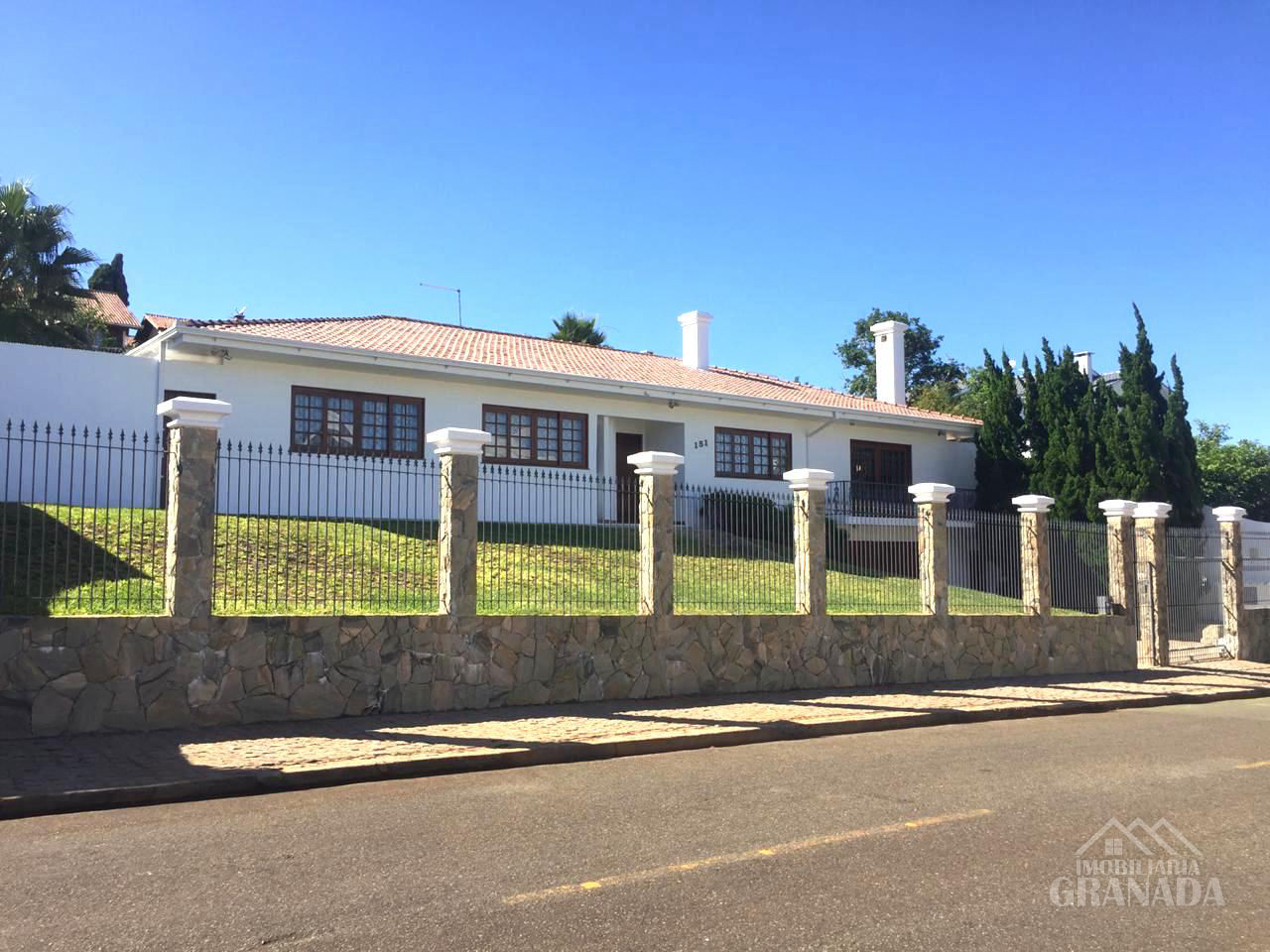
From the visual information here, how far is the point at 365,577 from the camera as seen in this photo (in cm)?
1318

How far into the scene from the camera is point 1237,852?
18.8 feet

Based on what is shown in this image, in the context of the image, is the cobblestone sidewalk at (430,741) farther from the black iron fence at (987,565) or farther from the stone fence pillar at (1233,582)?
the stone fence pillar at (1233,582)

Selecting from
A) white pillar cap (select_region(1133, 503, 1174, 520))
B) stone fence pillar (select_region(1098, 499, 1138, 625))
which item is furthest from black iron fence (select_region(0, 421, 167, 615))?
white pillar cap (select_region(1133, 503, 1174, 520))

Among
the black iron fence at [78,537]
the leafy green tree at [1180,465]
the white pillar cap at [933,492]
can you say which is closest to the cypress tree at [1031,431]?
the leafy green tree at [1180,465]

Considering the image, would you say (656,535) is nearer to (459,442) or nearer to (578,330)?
(459,442)

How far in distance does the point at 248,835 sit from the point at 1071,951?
436cm

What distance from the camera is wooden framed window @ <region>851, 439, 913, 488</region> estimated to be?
Result: 26125 mm

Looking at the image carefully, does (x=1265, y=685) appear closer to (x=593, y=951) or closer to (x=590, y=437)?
(x=590, y=437)

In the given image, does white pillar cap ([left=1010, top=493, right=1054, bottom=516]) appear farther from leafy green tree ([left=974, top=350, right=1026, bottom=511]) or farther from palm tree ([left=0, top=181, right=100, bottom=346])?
palm tree ([left=0, top=181, right=100, bottom=346])

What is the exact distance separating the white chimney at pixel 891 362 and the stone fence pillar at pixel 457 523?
21.0 m

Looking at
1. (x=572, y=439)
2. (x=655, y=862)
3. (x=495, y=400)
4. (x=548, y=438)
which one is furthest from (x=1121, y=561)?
(x=655, y=862)

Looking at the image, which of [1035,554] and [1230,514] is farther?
[1230,514]

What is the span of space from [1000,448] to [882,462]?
3055 millimetres

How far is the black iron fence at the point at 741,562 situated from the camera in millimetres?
13398
